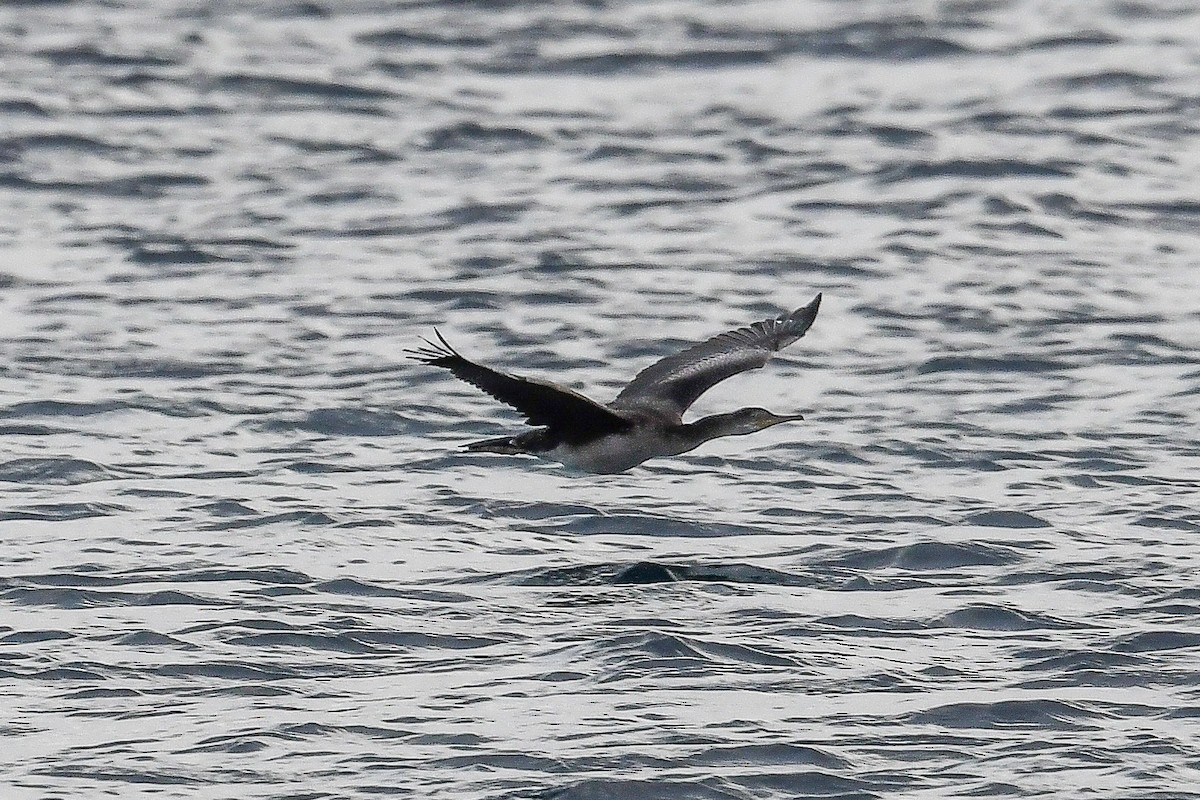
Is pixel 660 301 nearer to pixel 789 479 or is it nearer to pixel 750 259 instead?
pixel 750 259

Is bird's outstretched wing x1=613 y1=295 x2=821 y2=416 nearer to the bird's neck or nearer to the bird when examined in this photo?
the bird

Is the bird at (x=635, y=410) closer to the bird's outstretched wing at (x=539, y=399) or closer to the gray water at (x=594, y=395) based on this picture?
the bird's outstretched wing at (x=539, y=399)

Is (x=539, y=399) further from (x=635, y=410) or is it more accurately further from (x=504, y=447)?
(x=635, y=410)

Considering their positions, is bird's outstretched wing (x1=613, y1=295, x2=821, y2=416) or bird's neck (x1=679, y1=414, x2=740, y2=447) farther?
bird's outstretched wing (x1=613, y1=295, x2=821, y2=416)

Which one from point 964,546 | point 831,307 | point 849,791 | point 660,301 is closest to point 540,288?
point 660,301

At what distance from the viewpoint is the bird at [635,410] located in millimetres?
11625

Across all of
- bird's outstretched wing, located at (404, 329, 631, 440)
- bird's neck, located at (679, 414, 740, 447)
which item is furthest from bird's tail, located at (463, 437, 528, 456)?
bird's neck, located at (679, 414, 740, 447)

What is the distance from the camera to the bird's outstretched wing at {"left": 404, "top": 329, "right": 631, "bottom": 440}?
11.1 m

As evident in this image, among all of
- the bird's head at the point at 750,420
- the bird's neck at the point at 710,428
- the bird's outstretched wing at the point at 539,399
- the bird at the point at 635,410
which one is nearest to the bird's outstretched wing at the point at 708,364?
the bird at the point at 635,410

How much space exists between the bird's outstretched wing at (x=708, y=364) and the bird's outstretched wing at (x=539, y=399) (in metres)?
0.75

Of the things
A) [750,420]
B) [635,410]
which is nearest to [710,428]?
[750,420]

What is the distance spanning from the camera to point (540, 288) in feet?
63.0

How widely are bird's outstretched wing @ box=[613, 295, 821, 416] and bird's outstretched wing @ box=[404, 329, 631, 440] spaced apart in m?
0.75

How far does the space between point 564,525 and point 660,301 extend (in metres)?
5.37
